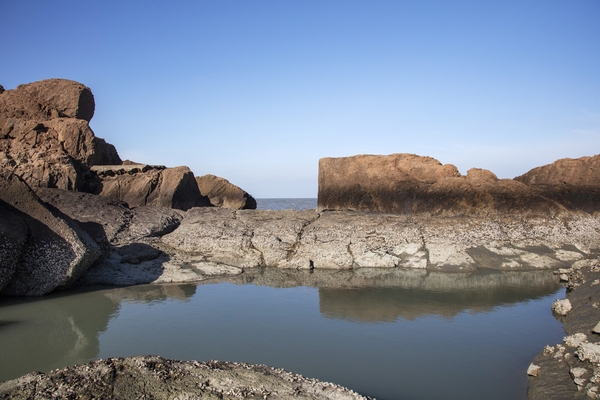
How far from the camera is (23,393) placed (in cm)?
280

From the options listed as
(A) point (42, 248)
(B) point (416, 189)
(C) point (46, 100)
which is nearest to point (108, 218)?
(A) point (42, 248)

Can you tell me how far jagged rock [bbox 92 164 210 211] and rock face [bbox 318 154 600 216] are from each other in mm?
4090

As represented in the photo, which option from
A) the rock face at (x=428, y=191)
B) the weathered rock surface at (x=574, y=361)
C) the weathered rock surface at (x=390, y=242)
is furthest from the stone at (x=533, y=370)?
the rock face at (x=428, y=191)

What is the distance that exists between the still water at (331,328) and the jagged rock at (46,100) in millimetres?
8590

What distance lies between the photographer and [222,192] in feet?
64.4

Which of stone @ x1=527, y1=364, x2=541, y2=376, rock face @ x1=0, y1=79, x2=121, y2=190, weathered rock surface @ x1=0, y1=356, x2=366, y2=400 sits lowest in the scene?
stone @ x1=527, y1=364, x2=541, y2=376

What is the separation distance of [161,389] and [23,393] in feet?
2.66

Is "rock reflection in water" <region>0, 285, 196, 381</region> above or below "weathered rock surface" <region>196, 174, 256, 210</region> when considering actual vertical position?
below

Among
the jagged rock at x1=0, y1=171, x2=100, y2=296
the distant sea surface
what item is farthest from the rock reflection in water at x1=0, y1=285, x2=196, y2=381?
the distant sea surface

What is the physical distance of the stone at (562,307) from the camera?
5.84 metres

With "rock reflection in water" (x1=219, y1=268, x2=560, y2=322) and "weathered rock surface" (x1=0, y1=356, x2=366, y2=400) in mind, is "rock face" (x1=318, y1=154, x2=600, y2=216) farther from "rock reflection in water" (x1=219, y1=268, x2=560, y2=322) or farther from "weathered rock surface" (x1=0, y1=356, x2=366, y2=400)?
"weathered rock surface" (x1=0, y1=356, x2=366, y2=400)

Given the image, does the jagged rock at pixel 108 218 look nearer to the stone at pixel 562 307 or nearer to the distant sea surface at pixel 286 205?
the stone at pixel 562 307

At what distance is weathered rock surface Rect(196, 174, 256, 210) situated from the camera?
1945 cm

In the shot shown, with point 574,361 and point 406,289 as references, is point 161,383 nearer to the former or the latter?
point 574,361
